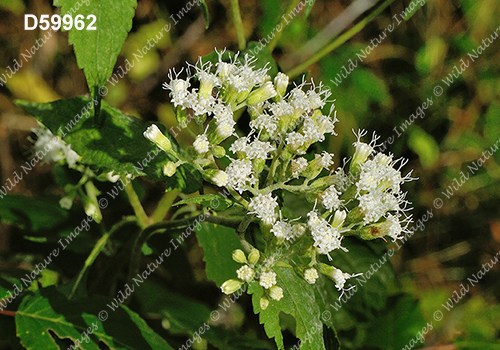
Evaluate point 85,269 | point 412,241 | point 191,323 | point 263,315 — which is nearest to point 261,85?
point 263,315

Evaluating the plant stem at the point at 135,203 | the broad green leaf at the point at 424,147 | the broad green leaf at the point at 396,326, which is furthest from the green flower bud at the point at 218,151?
the broad green leaf at the point at 424,147

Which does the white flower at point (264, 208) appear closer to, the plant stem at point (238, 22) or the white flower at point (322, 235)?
the white flower at point (322, 235)

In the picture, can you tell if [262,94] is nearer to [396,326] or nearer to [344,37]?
[344,37]

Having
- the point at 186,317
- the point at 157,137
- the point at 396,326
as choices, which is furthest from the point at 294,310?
the point at 396,326

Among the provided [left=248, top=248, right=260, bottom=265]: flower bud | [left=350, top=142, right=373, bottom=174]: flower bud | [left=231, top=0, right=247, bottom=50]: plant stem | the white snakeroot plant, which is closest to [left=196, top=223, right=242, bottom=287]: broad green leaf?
the white snakeroot plant

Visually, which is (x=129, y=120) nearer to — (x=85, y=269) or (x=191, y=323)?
(x=85, y=269)

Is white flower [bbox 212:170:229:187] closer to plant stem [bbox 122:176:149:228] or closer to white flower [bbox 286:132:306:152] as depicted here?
white flower [bbox 286:132:306:152]
